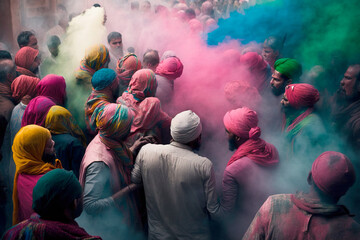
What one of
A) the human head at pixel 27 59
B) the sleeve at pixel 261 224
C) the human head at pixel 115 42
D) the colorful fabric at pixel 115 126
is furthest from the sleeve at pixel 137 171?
the human head at pixel 115 42

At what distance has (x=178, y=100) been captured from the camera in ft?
14.4

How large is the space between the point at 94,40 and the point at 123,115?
3727mm

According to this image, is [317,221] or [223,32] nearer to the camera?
[317,221]

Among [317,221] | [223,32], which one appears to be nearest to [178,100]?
[223,32]

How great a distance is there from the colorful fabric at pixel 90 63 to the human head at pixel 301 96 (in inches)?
97.3

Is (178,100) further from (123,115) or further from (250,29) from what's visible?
(250,29)

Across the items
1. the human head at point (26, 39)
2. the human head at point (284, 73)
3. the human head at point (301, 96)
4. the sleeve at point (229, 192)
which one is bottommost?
the sleeve at point (229, 192)

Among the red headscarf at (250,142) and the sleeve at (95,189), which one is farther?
the red headscarf at (250,142)

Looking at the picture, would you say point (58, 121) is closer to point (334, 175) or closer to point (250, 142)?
point (250, 142)

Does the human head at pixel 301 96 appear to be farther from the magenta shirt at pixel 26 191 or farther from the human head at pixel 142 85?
the magenta shirt at pixel 26 191

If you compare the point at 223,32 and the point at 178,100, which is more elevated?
the point at 223,32

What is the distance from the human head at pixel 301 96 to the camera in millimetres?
3316

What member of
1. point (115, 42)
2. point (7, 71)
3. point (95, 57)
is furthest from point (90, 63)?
point (115, 42)

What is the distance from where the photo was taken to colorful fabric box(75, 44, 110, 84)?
13.0 feet
